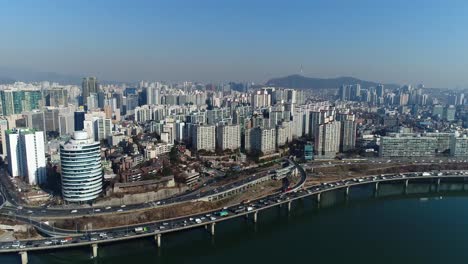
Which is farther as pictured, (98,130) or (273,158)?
(98,130)

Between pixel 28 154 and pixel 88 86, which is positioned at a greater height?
pixel 88 86

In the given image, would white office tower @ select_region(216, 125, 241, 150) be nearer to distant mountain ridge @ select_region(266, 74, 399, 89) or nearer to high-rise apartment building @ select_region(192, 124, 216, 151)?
high-rise apartment building @ select_region(192, 124, 216, 151)

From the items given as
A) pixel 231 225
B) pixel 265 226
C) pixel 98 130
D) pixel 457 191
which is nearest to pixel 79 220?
pixel 231 225

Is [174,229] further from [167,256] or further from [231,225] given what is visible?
[231,225]

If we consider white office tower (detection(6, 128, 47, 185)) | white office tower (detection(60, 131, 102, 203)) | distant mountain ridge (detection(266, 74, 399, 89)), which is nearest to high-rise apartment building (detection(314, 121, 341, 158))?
white office tower (detection(60, 131, 102, 203))

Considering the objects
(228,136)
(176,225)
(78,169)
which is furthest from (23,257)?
(228,136)

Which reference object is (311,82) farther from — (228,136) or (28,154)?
(28,154)

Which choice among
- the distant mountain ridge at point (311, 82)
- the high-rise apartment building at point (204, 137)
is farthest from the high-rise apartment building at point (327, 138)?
the distant mountain ridge at point (311, 82)
